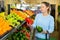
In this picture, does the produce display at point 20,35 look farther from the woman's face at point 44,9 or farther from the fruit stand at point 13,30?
the woman's face at point 44,9

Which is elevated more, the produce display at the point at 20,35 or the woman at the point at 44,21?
the woman at the point at 44,21

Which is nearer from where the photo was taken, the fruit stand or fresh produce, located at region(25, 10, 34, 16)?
the fruit stand

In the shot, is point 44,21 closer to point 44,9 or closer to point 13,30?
point 44,9

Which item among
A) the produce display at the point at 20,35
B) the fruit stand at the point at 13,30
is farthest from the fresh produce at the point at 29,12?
the produce display at the point at 20,35

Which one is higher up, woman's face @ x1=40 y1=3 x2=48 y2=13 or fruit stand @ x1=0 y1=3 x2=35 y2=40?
woman's face @ x1=40 y1=3 x2=48 y2=13

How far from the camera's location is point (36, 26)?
4.47 m

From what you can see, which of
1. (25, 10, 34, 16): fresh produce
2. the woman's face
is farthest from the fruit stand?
(25, 10, 34, 16): fresh produce

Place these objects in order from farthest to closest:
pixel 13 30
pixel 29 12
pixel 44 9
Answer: pixel 29 12 → pixel 44 9 → pixel 13 30

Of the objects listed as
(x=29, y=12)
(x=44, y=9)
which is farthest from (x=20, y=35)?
(x=29, y=12)

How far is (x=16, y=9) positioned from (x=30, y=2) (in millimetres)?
1189

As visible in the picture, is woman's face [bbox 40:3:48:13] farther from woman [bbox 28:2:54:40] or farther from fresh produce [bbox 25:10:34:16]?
fresh produce [bbox 25:10:34:16]

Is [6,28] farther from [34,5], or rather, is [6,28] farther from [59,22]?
[59,22]

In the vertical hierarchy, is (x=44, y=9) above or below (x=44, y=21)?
above

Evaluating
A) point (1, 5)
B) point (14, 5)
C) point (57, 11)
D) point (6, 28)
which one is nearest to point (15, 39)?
point (6, 28)
